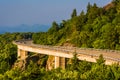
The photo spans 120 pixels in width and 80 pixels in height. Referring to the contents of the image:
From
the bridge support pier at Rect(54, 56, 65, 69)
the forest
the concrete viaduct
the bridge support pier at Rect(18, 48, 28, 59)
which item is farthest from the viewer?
the bridge support pier at Rect(18, 48, 28, 59)

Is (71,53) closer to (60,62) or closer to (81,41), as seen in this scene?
(60,62)

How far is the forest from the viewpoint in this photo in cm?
6619

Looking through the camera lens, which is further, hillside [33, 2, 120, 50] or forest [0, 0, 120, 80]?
hillside [33, 2, 120, 50]

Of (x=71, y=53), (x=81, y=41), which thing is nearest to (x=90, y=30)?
(x=81, y=41)

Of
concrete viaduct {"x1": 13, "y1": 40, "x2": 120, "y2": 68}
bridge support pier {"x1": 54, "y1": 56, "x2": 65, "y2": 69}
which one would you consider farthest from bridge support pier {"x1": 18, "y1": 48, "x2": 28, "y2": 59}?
bridge support pier {"x1": 54, "y1": 56, "x2": 65, "y2": 69}

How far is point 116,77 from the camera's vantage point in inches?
2504

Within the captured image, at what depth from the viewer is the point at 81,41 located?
377ft

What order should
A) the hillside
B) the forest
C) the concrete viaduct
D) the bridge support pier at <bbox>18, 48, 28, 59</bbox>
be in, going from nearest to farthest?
the forest < the concrete viaduct < the hillside < the bridge support pier at <bbox>18, 48, 28, 59</bbox>

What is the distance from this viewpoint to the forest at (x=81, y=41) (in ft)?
217

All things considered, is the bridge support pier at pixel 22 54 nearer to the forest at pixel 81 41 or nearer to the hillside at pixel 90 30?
the forest at pixel 81 41

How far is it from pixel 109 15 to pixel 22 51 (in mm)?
29043

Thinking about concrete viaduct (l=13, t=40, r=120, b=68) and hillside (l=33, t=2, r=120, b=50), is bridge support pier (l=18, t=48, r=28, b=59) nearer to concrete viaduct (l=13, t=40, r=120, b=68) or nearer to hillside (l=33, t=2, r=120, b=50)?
concrete viaduct (l=13, t=40, r=120, b=68)

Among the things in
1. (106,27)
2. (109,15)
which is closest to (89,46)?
(106,27)

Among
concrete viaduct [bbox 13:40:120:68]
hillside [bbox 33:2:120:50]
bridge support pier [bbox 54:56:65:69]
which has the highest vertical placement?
hillside [bbox 33:2:120:50]
